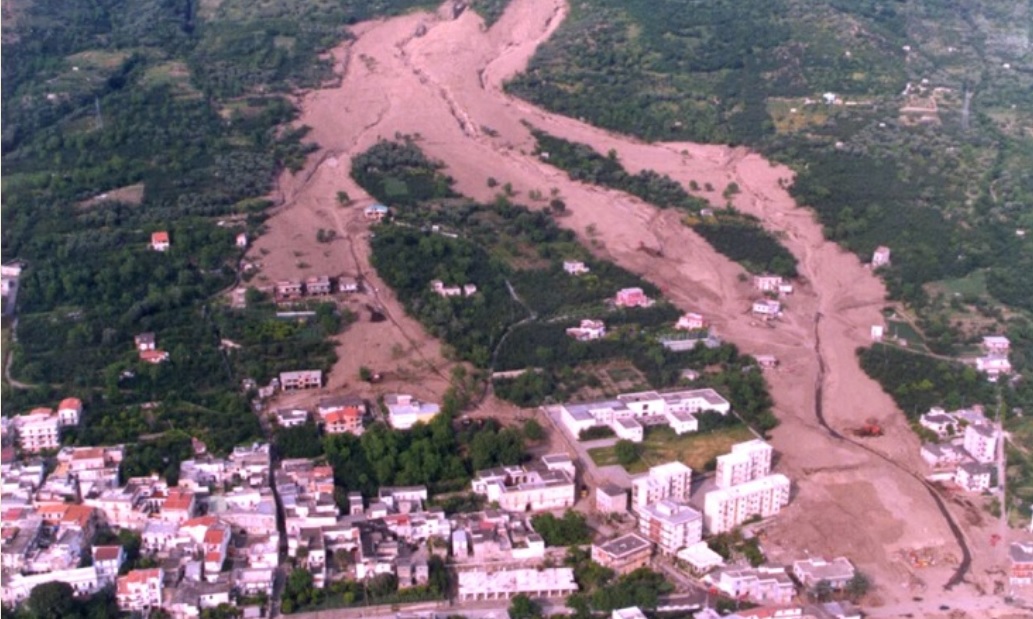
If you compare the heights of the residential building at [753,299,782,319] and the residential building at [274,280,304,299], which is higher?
the residential building at [753,299,782,319]

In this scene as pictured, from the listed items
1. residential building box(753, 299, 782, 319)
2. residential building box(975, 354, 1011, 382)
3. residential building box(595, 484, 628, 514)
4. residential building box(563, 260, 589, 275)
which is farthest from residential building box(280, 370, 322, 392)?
residential building box(975, 354, 1011, 382)

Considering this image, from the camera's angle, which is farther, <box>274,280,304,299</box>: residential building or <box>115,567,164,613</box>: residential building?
<box>274,280,304,299</box>: residential building

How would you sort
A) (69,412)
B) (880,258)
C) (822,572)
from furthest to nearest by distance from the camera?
(880,258) → (69,412) → (822,572)

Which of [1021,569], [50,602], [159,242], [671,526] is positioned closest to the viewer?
[50,602]

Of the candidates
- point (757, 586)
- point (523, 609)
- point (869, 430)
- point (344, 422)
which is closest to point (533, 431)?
point (344, 422)

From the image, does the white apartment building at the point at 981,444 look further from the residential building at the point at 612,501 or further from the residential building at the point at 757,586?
the residential building at the point at 612,501

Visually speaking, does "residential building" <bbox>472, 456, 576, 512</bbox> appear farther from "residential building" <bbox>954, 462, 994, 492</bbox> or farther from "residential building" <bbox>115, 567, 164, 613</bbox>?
"residential building" <bbox>954, 462, 994, 492</bbox>

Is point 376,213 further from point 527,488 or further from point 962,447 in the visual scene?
point 962,447
